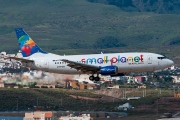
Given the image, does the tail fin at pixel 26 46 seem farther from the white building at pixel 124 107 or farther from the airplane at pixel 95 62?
the white building at pixel 124 107

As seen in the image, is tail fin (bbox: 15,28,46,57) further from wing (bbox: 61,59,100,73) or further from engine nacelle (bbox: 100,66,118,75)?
engine nacelle (bbox: 100,66,118,75)

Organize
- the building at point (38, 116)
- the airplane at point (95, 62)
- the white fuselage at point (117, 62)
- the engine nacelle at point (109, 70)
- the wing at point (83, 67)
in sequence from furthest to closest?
the building at point (38, 116) → the wing at point (83, 67) → the airplane at point (95, 62) → the white fuselage at point (117, 62) → the engine nacelle at point (109, 70)

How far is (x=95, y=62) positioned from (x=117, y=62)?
3.26 metres

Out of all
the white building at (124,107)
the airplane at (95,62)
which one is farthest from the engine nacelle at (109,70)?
the white building at (124,107)

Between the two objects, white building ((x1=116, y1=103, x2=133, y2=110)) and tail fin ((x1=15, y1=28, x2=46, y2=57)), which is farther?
white building ((x1=116, y1=103, x2=133, y2=110))

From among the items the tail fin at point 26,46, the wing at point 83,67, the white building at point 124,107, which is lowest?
the white building at point 124,107

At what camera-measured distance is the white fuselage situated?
391 feet

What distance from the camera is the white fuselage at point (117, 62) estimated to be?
119 metres

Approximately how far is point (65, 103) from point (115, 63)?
37055 millimetres

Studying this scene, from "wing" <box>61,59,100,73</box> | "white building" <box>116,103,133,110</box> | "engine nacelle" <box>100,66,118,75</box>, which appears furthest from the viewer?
"white building" <box>116,103,133,110</box>

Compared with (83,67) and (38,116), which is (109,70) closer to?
(83,67)

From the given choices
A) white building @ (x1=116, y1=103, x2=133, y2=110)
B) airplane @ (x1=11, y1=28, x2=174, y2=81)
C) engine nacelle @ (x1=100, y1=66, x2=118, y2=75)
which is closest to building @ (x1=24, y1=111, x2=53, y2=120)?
airplane @ (x1=11, y1=28, x2=174, y2=81)

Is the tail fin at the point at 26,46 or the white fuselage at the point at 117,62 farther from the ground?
the tail fin at the point at 26,46

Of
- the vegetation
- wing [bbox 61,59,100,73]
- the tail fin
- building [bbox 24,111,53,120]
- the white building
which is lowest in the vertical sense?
building [bbox 24,111,53,120]
